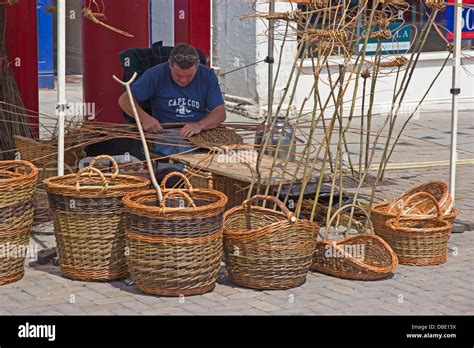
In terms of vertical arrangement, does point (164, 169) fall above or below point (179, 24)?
below

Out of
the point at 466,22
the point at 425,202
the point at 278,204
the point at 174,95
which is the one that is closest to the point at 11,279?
the point at 278,204

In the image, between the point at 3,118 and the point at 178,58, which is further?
the point at 3,118

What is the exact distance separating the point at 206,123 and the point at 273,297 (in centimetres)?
219

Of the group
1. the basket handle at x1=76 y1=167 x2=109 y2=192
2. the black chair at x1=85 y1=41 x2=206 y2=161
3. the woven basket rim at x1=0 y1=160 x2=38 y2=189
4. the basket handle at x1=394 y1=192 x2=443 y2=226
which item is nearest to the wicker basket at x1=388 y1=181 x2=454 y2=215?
the basket handle at x1=394 y1=192 x2=443 y2=226

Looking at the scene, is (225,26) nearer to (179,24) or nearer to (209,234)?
(179,24)

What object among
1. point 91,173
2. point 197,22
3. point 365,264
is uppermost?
point 197,22

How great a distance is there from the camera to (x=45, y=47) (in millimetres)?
15172

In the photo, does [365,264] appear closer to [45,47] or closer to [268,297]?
[268,297]

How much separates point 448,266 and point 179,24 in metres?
3.86

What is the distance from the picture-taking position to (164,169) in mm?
7270

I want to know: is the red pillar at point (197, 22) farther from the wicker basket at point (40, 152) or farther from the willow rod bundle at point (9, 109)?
the wicker basket at point (40, 152)

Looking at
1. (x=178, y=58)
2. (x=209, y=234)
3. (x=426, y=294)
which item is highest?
(x=178, y=58)

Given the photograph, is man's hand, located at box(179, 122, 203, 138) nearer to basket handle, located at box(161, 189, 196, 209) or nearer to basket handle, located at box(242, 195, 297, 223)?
basket handle, located at box(242, 195, 297, 223)

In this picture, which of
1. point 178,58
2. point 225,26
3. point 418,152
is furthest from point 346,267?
point 225,26
